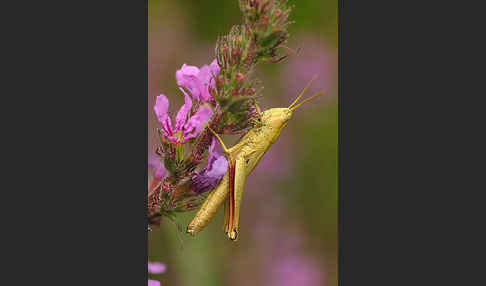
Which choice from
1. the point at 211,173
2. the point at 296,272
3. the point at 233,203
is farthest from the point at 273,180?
the point at 211,173

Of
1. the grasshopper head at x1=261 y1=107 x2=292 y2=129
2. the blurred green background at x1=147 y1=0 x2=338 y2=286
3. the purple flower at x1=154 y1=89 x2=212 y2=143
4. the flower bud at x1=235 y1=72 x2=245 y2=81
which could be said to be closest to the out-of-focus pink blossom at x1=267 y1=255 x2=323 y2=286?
the blurred green background at x1=147 y1=0 x2=338 y2=286

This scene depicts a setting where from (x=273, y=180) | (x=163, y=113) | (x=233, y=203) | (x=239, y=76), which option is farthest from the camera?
(x=273, y=180)

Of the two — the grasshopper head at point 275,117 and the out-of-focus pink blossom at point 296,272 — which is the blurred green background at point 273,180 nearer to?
the out-of-focus pink blossom at point 296,272

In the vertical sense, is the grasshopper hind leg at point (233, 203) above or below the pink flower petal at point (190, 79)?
below

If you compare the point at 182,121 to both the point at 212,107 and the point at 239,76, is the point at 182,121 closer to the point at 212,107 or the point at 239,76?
the point at 212,107

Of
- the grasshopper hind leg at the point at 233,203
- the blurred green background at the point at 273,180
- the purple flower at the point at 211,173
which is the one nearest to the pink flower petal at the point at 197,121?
the purple flower at the point at 211,173
